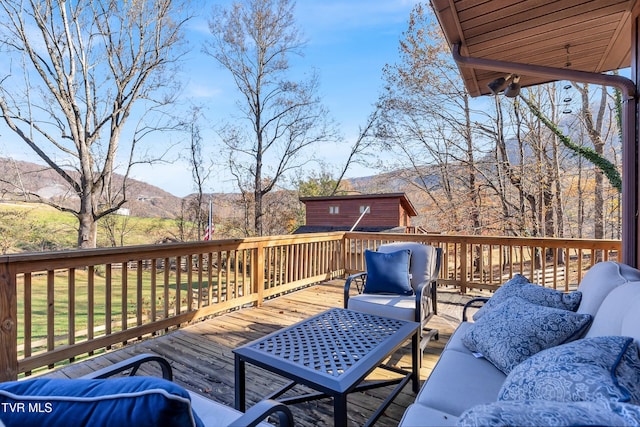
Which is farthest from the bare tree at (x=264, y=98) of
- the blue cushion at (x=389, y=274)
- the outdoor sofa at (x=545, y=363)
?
the outdoor sofa at (x=545, y=363)

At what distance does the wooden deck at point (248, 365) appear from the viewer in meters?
2.14

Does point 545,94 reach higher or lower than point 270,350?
higher

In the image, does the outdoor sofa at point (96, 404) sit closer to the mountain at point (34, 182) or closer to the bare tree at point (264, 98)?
the mountain at point (34, 182)

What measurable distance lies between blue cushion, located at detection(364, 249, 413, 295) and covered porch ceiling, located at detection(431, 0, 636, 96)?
2037 mm

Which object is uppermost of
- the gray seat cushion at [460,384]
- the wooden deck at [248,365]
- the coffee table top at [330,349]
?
the coffee table top at [330,349]

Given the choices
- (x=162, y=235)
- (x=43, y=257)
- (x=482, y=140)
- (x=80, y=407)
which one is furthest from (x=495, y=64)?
(x=162, y=235)

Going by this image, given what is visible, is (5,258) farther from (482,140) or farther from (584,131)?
(584,131)

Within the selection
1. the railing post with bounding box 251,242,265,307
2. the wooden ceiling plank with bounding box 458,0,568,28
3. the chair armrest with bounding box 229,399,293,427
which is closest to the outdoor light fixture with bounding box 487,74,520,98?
the wooden ceiling plank with bounding box 458,0,568,28

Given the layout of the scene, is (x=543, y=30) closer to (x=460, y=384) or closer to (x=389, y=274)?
(x=389, y=274)

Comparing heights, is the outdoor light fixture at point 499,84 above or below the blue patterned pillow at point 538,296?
above

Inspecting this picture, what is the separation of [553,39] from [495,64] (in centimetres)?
49

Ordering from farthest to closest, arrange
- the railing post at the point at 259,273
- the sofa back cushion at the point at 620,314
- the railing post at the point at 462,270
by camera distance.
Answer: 1. the railing post at the point at 462,270
2. the railing post at the point at 259,273
3. the sofa back cushion at the point at 620,314

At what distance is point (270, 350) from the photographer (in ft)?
6.04

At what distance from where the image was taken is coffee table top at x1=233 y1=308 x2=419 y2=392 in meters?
1.57
